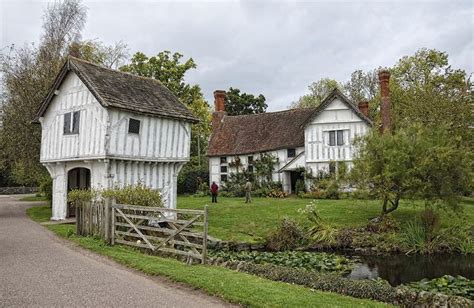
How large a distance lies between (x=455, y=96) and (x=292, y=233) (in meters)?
22.3

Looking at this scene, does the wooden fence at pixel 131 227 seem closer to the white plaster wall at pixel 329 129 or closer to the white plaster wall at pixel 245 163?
the white plaster wall at pixel 329 129

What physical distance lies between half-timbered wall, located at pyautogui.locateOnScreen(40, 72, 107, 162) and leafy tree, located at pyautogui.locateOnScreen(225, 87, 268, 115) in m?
41.0

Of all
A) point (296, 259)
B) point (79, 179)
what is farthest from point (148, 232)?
point (79, 179)

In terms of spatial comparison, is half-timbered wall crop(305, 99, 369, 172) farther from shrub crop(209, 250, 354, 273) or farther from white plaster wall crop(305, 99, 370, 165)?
shrub crop(209, 250, 354, 273)

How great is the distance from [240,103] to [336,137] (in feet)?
98.7

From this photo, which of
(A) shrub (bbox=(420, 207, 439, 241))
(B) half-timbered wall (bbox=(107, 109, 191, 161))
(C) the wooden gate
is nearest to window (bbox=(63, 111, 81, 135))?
(B) half-timbered wall (bbox=(107, 109, 191, 161))

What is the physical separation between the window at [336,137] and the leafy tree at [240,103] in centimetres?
2940

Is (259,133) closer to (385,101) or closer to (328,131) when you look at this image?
(328,131)

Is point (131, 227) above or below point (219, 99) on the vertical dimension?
below

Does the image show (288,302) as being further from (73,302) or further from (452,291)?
(452,291)

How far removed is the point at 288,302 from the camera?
24.5 ft

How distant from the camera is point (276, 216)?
2152cm

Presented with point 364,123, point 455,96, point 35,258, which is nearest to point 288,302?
point 35,258

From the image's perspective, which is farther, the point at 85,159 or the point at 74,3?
the point at 74,3
